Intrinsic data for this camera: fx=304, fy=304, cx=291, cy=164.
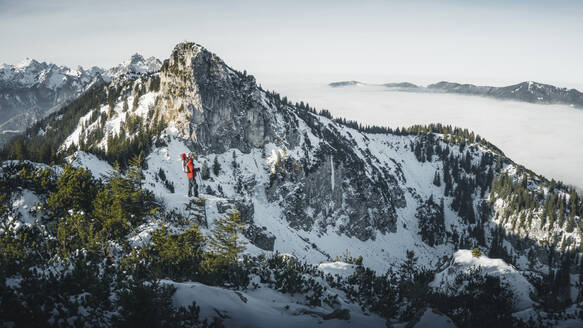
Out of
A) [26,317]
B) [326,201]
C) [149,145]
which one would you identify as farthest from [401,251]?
[26,317]

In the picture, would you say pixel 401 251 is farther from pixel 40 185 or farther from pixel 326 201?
pixel 40 185

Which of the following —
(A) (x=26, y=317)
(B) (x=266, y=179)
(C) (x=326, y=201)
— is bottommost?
(C) (x=326, y=201)

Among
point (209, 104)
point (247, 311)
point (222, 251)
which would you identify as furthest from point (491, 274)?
point (209, 104)

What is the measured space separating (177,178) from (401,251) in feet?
360

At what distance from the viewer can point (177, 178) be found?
8988 centimetres

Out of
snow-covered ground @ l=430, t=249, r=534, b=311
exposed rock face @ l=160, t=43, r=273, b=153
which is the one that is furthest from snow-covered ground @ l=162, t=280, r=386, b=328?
exposed rock face @ l=160, t=43, r=273, b=153

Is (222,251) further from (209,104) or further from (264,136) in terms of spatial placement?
(264,136)

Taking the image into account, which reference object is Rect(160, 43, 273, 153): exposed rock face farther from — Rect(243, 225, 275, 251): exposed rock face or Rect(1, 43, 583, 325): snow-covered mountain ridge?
Rect(243, 225, 275, 251): exposed rock face

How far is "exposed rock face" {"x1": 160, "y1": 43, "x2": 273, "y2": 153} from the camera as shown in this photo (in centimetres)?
11031

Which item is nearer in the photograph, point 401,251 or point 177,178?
point 177,178

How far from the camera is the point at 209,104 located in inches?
4540

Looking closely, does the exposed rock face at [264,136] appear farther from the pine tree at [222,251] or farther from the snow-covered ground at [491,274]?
the pine tree at [222,251]

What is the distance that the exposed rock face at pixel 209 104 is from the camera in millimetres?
110312

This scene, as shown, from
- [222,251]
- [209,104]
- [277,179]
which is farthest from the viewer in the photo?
[209,104]
